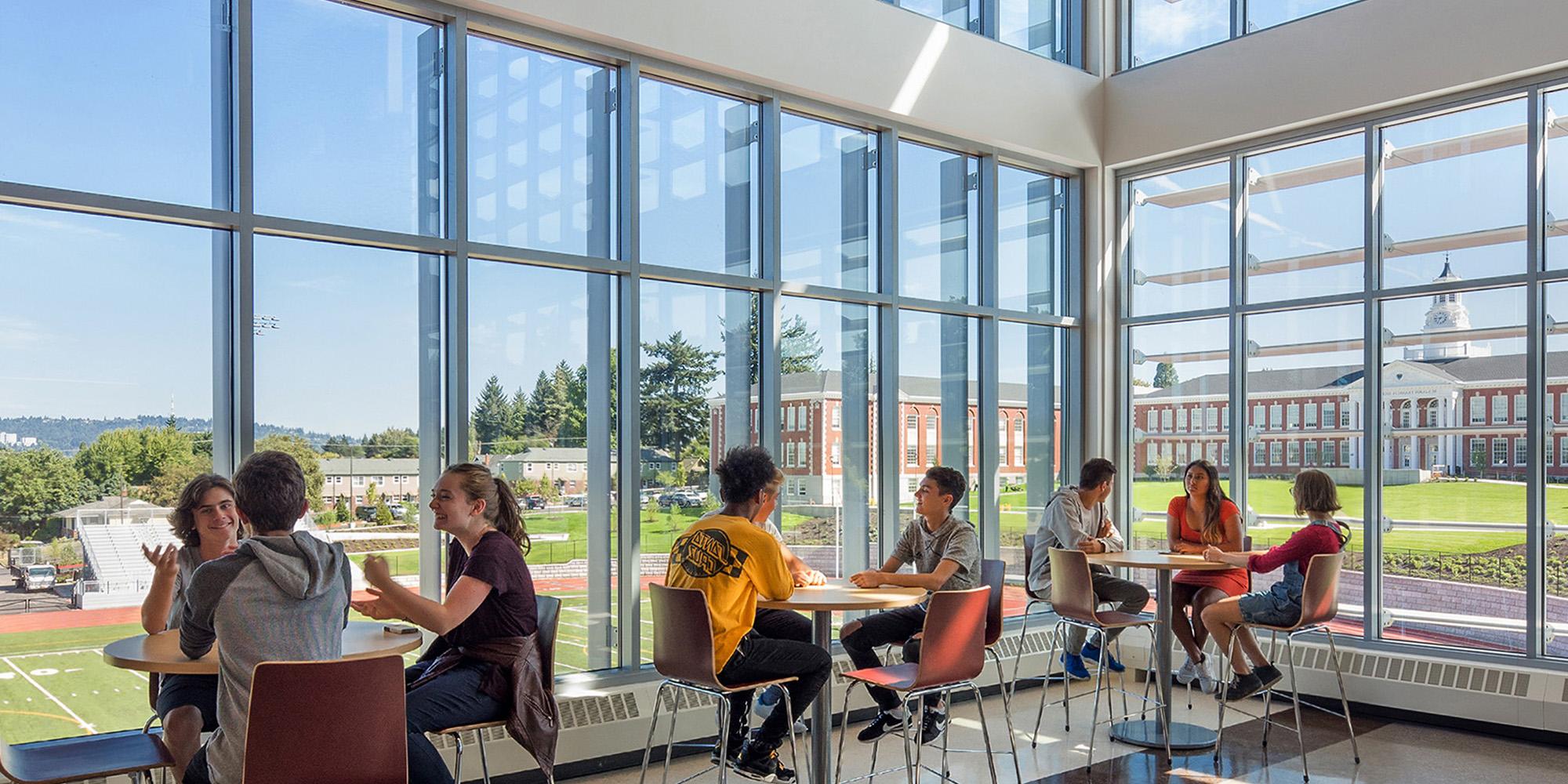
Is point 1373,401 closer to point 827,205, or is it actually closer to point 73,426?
point 827,205

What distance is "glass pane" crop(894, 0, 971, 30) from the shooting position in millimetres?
7336

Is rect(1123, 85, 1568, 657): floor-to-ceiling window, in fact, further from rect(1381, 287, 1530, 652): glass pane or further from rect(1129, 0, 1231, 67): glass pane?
rect(1129, 0, 1231, 67): glass pane

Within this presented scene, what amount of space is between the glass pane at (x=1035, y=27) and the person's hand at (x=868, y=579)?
440 centimetres

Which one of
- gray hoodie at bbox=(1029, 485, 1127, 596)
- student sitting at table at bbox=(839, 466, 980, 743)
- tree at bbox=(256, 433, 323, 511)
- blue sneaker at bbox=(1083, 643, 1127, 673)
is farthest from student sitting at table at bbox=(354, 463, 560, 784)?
blue sneaker at bbox=(1083, 643, 1127, 673)

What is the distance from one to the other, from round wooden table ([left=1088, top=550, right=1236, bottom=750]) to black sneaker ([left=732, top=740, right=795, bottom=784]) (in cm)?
217

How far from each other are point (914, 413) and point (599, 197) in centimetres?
256

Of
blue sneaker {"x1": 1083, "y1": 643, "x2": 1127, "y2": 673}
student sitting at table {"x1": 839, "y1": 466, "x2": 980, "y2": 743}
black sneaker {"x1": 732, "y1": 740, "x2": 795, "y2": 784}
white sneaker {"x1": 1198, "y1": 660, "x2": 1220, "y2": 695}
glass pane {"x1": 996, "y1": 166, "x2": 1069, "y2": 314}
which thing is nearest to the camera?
black sneaker {"x1": 732, "y1": 740, "x2": 795, "y2": 784}

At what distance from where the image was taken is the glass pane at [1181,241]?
7.86 metres

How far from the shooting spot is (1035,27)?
8164mm

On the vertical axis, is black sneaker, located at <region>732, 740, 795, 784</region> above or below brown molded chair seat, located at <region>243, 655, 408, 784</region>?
below

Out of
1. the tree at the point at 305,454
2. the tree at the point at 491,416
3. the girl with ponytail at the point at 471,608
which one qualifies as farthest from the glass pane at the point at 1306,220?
the tree at the point at 305,454

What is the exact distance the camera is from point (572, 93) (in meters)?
5.82

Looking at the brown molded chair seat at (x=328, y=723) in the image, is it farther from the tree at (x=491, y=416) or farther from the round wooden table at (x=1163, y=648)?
the round wooden table at (x=1163, y=648)

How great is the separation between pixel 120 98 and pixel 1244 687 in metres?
5.89
